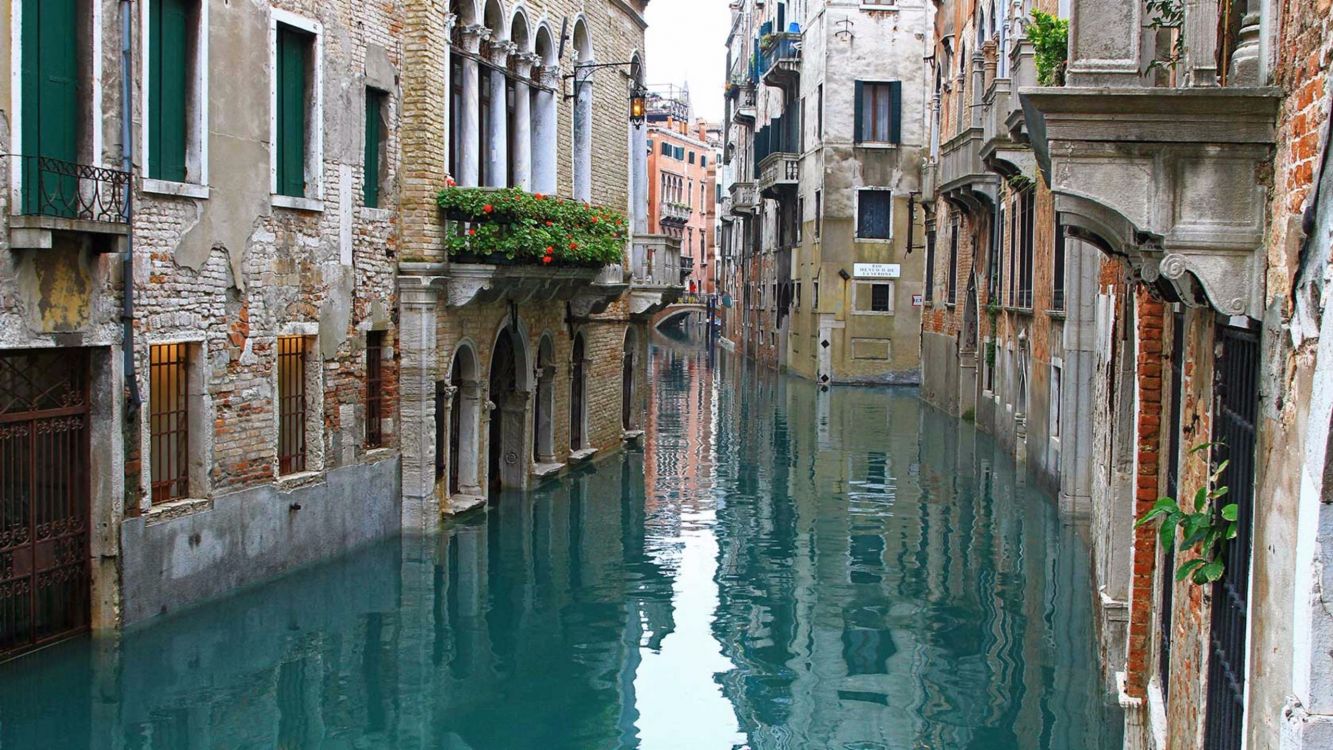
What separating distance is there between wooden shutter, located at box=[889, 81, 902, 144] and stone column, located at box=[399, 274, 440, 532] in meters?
24.8

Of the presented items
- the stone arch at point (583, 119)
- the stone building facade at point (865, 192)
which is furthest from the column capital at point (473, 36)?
the stone building facade at point (865, 192)

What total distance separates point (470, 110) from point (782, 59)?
27.9 metres

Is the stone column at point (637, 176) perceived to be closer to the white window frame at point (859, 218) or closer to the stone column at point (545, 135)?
the stone column at point (545, 135)

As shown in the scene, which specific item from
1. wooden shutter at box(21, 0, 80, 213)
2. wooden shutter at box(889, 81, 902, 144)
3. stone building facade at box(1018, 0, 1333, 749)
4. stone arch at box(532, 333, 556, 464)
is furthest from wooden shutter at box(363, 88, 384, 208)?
wooden shutter at box(889, 81, 902, 144)

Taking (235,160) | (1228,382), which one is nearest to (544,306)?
(235,160)

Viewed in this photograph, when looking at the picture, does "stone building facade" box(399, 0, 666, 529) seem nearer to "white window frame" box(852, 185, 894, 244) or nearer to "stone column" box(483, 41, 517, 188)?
"stone column" box(483, 41, 517, 188)

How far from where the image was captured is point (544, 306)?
19125 millimetres

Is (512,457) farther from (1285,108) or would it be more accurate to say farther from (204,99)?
(1285,108)

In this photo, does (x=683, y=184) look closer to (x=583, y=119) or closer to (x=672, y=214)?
(x=672, y=214)

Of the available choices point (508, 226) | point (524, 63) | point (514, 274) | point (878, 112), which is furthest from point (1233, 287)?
point (878, 112)

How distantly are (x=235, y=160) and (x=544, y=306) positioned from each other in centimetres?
743

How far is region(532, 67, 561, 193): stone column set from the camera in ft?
61.2

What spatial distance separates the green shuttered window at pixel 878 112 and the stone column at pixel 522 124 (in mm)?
21173

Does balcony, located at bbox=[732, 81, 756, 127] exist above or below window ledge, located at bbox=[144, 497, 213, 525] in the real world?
above
